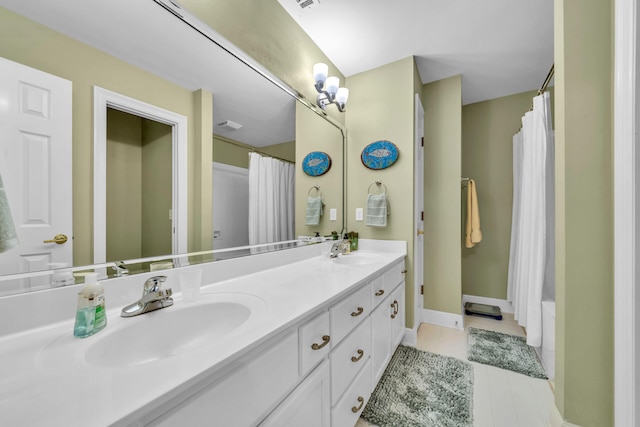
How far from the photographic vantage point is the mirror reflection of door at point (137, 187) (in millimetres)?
823

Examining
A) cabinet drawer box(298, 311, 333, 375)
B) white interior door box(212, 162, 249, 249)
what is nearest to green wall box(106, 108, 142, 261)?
white interior door box(212, 162, 249, 249)

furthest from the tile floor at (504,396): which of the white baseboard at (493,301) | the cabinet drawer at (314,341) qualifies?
the white baseboard at (493,301)

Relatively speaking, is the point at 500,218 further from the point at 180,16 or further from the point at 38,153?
the point at 38,153

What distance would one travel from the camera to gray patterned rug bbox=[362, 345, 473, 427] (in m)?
1.29

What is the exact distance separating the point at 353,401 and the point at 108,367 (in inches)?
38.6

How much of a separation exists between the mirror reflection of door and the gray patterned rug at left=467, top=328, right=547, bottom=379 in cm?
220

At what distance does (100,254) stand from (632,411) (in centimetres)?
190

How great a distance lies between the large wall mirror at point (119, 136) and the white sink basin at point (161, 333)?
0.25 meters

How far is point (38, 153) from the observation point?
0.68 metres

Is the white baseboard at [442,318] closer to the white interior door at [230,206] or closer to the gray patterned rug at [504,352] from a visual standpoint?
the gray patterned rug at [504,352]

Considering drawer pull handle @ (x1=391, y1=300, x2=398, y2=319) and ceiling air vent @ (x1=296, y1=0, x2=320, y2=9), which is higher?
ceiling air vent @ (x1=296, y1=0, x2=320, y2=9)

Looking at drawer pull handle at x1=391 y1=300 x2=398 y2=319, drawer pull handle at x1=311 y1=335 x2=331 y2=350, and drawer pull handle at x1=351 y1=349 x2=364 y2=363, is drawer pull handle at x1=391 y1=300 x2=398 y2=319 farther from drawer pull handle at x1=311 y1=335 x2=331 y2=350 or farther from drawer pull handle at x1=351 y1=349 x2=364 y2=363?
drawer pull handle at x1=311 y1=335 x2=331 y2=350

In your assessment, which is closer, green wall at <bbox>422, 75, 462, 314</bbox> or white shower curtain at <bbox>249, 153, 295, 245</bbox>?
white shower curtain at <bbox>249, 153, 295, 245</bbox>

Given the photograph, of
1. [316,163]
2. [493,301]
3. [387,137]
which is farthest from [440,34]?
[493,301]
